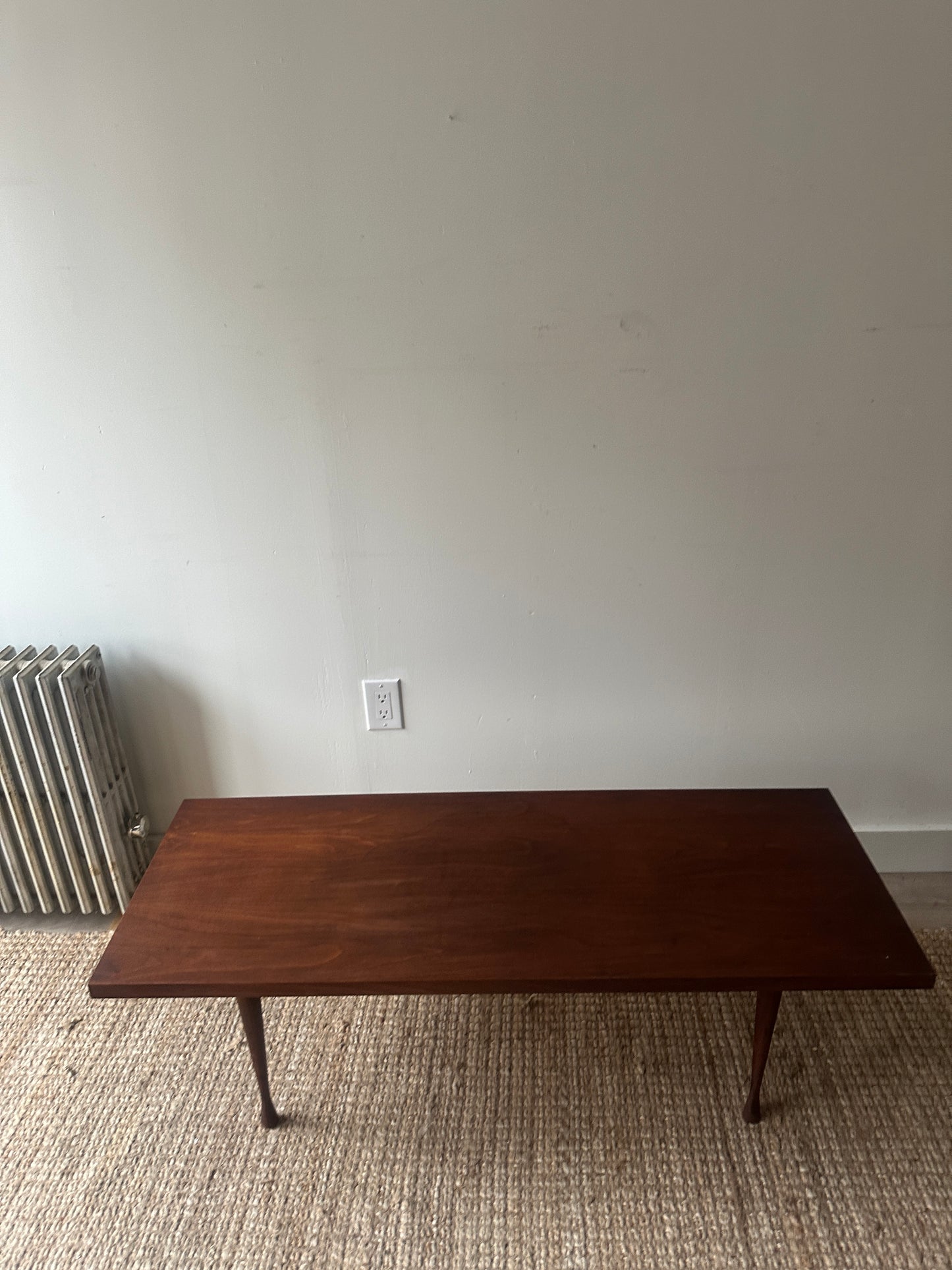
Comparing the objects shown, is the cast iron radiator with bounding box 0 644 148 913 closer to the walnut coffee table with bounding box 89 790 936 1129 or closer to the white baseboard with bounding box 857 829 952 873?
the walnut coffee table with bounding box 89 790 936 1129

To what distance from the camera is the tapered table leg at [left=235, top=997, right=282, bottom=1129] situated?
126 centimetres

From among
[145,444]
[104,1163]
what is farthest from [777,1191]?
[145,444]

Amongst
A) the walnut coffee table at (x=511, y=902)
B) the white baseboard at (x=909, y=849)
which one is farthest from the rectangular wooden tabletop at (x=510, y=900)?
the white baseboard at (x=909, y=849)

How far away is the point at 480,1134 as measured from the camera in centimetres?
135

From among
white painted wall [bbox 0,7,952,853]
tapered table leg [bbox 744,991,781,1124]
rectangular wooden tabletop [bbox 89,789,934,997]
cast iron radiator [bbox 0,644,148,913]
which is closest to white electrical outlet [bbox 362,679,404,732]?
white painted wall [bbox 0,7,952,853]

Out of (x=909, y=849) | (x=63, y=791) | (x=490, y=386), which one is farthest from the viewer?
(x=909, y=849)

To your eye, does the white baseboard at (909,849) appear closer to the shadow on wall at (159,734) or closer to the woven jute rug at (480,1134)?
the woven jute rug at (480,1134)

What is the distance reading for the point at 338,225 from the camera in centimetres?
139

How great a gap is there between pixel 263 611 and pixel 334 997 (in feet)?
2.37

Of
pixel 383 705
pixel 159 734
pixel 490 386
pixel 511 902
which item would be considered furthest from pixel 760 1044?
pixel 159 734

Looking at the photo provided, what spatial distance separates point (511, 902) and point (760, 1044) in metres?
0.41

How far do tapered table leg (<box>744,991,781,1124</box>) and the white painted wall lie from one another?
59 centimetres

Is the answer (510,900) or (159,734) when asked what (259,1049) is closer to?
(510,900)

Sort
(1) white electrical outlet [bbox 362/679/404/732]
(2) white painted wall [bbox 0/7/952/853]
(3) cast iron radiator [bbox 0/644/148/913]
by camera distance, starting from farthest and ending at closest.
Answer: (1) white electrical outlet [bbox 362/679/404/732] < (3) cast iron radiator [bbox 0/644/148/913] < (2) white painted wall [bbox 0/7/952/853]
